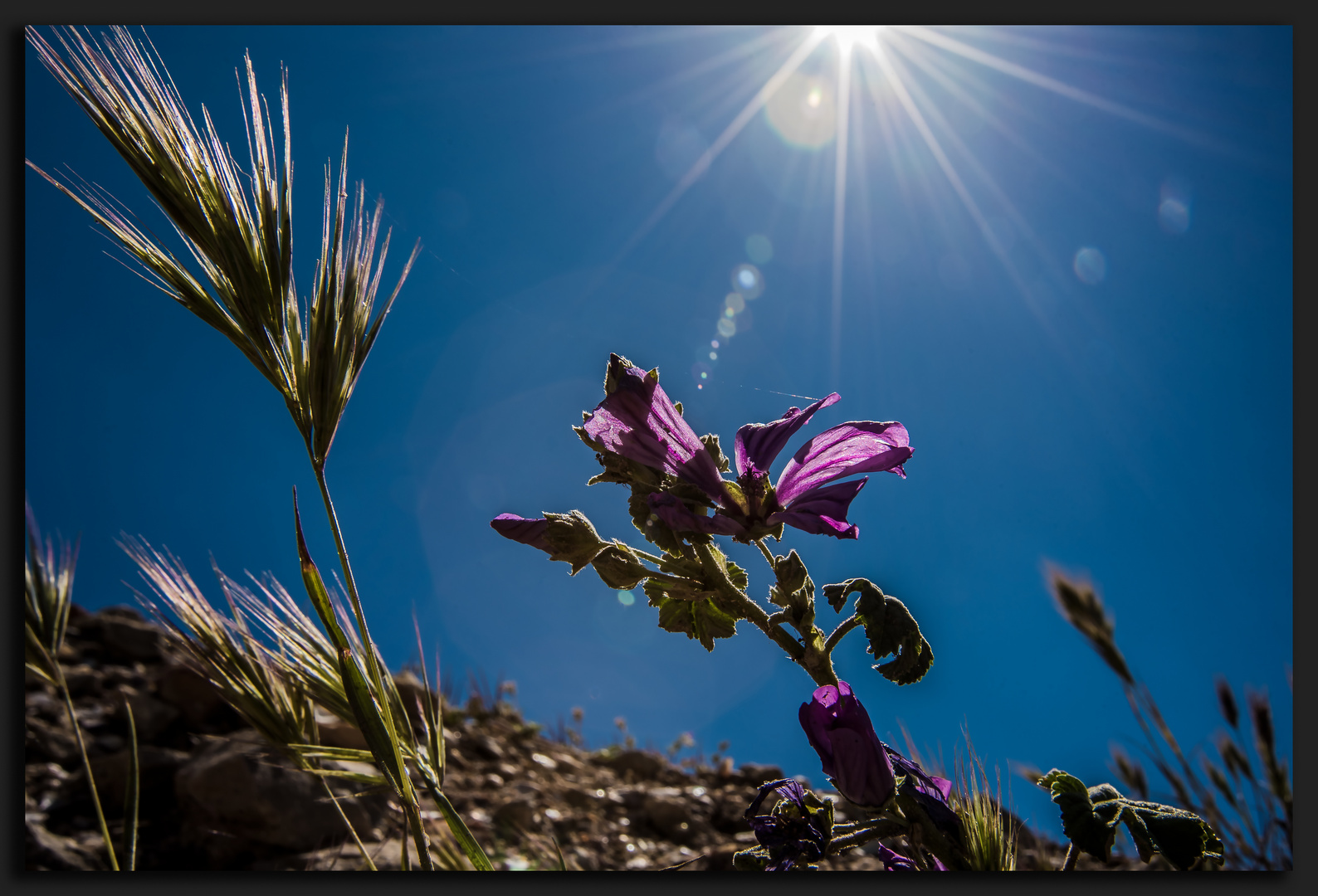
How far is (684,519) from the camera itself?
562 mm

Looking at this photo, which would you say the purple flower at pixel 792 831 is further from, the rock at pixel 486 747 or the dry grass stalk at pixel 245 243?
the rock at pixel 486 747

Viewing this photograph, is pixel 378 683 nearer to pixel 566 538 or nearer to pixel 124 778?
pixel 566 538

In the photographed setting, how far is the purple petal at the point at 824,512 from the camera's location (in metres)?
0.56

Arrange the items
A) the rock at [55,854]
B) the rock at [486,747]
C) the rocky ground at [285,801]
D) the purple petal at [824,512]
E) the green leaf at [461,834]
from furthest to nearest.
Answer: the rock at [486,747], the rocky ground at [285,801], the rock at [55,854], the green leaf at [461,834], the purple petal at [824,512]

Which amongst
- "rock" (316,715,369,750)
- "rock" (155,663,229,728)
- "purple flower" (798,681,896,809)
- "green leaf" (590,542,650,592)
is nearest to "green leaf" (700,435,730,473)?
"green leaf" (590,542,650,592)

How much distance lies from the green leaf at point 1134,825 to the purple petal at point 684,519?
48 cm

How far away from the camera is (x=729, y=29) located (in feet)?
5.74

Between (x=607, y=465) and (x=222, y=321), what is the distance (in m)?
0.61

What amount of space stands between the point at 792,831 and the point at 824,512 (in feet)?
1.03

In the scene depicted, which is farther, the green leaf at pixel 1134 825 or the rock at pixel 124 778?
the rock at pixel 124 778

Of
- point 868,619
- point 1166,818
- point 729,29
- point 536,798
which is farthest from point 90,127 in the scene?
point 1166,818

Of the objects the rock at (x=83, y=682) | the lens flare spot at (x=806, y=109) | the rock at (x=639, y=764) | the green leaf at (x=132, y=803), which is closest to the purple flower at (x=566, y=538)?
the green leaf at (x=132, y=803)

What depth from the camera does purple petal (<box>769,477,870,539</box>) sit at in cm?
Answer: 56

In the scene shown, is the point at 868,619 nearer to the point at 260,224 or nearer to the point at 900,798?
the point at 900,798
